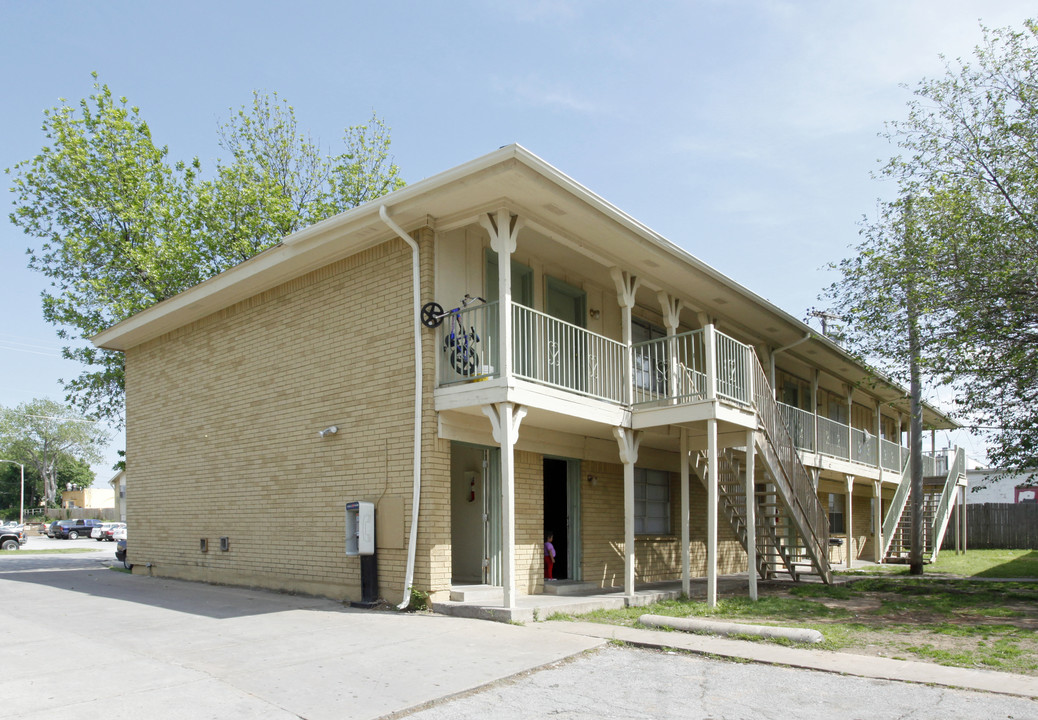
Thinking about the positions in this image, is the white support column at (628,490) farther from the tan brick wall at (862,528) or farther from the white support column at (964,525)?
the white support column at (964,525)

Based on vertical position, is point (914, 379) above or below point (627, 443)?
above

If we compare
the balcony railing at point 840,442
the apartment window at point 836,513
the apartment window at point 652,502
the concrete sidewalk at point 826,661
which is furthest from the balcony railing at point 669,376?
the apartment window at point 836,513

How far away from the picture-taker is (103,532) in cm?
4475

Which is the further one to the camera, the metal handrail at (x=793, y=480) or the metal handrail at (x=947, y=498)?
the metal handrail at (x=947, y=498)

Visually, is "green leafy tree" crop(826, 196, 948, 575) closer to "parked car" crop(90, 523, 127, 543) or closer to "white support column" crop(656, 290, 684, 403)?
"white support column" crop(656, 290, 684, 403)

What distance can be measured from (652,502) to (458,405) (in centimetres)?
681

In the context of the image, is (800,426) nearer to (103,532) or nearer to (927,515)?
(927,515)

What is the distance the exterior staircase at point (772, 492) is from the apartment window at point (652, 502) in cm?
126

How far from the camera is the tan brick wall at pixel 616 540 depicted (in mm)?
13641

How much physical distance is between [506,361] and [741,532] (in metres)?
7.53

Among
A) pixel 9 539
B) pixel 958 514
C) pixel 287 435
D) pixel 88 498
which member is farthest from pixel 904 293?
pixel 88 498

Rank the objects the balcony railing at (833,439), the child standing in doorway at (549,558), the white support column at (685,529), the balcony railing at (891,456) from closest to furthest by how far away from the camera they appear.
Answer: the white support column at (685,529), the child standing in doorway at (549,558), the balcony railing at (833,439), the balcony railing at (891,456)

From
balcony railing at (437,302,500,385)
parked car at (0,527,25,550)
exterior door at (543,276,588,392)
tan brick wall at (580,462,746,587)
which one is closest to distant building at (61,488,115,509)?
parked car at (0,527,25,550)

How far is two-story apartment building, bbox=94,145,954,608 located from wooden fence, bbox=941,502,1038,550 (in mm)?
21290
